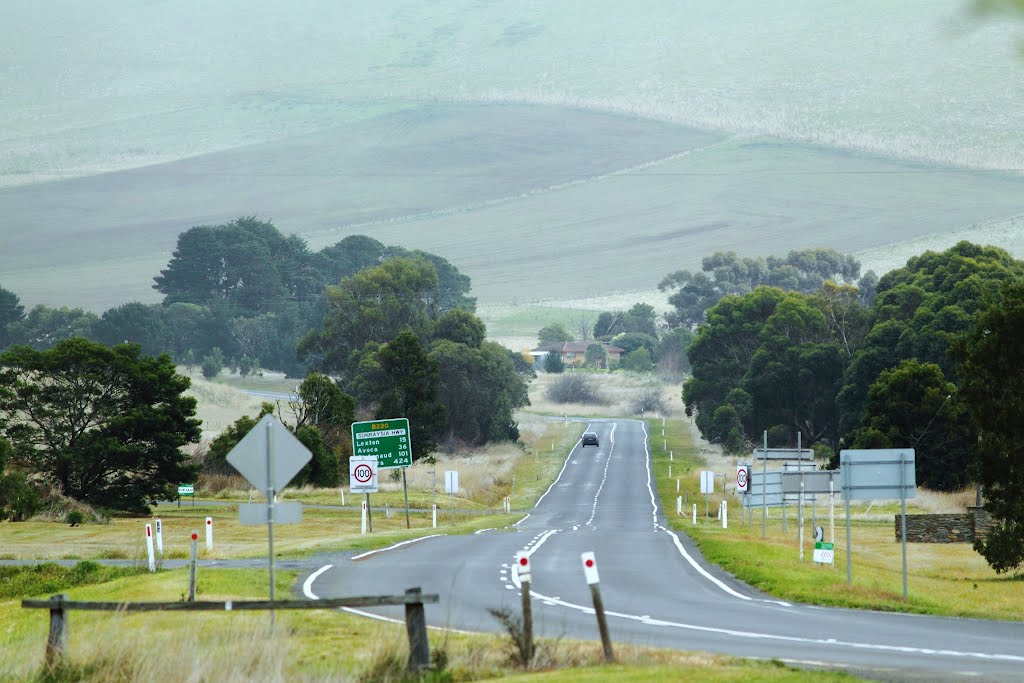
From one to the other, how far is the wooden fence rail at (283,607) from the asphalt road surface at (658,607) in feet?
2.48

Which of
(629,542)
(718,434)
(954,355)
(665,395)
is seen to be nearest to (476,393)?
(718,434)

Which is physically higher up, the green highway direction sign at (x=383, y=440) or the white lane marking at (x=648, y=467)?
the green highway direction sign at (x=383, y=440)

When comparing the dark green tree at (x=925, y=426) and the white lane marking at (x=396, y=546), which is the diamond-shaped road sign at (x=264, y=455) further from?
the dark green tree at (x=925, y=426)

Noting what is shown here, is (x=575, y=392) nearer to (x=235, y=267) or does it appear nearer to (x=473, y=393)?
(x=235, y=267)

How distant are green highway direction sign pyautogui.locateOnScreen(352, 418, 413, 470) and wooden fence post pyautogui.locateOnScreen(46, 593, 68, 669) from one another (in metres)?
35.1

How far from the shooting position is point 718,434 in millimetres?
99625

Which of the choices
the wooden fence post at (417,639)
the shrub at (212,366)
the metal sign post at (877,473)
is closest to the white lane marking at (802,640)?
the metal sign post at (877,473)

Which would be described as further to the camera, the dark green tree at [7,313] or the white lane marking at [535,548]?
the dark green tree at [7,313]

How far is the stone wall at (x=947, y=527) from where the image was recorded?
48.2 meters

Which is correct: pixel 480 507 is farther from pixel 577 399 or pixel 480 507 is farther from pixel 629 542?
pixel 577 399

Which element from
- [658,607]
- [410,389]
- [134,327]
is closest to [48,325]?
[134,327]

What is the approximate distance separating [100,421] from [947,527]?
36002 mm

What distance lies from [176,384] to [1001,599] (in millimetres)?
42047

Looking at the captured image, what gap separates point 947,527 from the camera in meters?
48.5
